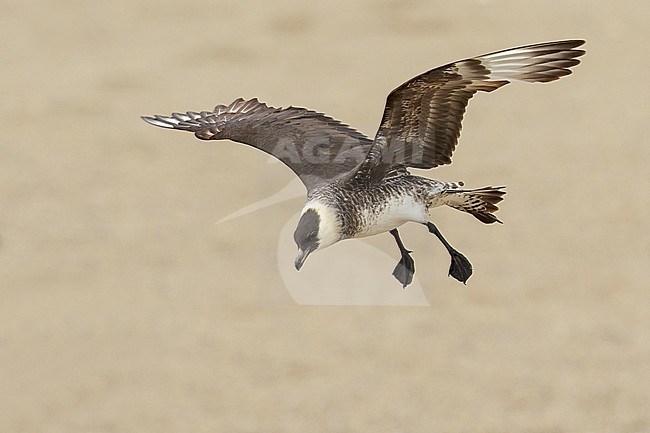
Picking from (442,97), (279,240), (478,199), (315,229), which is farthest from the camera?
(279,240)

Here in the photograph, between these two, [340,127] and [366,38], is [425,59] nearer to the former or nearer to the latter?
[366,38]

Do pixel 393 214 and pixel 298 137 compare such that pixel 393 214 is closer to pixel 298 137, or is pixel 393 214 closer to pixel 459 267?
pixel 459 267

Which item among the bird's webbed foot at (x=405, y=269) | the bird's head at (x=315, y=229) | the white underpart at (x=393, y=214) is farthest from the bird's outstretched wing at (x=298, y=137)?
the bird's webbed foot at (x=405, y=269)

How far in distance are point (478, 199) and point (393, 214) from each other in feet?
1.95

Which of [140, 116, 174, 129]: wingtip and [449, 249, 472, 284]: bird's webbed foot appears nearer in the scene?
[449, 249, 472, 284]: bird's webbed foot

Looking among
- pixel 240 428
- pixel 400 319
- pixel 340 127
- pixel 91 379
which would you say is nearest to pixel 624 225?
pixel 400 319

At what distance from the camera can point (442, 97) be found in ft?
25.0

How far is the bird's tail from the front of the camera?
773cm

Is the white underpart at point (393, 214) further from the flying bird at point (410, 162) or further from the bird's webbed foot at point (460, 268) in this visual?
the bird's webbed foot at point (460, 268)

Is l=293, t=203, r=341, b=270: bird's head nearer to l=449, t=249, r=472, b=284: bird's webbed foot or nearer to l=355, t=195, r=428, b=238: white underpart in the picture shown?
l=355, t=195, r=428, b=238: white underpart

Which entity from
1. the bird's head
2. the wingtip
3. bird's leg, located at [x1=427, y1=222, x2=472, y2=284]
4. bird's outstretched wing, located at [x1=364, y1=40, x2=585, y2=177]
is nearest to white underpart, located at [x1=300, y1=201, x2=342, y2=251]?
the bird's head

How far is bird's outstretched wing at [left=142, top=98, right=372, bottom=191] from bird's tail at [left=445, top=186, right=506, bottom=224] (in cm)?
80

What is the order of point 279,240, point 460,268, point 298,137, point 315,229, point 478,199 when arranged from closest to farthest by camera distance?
point 315,229 → point 478,199 → point 460,268 → point 298,137 → point 279,240

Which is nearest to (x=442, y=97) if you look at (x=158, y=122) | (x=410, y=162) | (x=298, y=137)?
(x=410, y=162)
